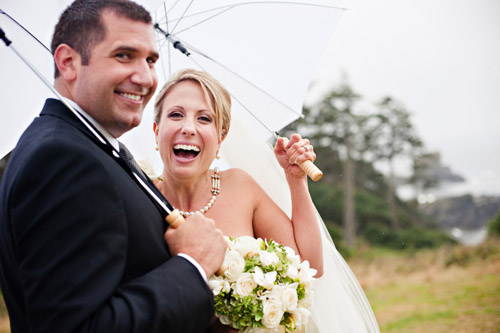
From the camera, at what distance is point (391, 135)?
55.2 feet

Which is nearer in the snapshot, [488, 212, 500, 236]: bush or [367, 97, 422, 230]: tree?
[488, 212, 500, 236]: bush

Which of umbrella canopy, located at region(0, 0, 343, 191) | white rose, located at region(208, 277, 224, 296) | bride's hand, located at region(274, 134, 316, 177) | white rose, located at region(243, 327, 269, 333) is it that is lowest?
white rose, located at region(243, 327, 269, 333)

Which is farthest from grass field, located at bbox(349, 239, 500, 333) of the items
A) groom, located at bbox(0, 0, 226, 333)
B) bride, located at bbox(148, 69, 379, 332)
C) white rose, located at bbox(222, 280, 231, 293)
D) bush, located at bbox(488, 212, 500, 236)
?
groom, located at bbox(0, 0, 226, 333)

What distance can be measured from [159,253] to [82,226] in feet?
1.31

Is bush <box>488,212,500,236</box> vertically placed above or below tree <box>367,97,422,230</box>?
below

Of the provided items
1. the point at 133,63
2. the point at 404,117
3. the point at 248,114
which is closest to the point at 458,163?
the point at 404,117

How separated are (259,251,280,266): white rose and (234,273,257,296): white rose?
12cm

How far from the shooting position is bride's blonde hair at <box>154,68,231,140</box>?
312 cm

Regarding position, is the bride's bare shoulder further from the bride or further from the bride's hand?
the bride's hand

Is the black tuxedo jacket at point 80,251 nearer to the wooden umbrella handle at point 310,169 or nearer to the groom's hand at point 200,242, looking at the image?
the groom's hand at point 200,242

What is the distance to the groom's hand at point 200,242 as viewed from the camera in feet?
6.11

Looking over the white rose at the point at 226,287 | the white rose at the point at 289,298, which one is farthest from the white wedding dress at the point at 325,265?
the white rose at the point at 226,287

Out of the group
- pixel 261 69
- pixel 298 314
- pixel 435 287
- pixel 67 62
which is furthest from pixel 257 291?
pixel 435 287

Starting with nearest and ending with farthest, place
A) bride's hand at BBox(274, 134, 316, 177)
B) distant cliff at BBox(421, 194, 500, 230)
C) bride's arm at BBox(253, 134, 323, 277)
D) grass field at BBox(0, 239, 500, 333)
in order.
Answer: bride's hand at BBox(274, 134, 316, 177)
bride's arm at BBox(253, 134, 323, 277)
grass field at BBox(0, 239, 500, 333)
distant cliff at BBox(421, 194, 500, 230)
